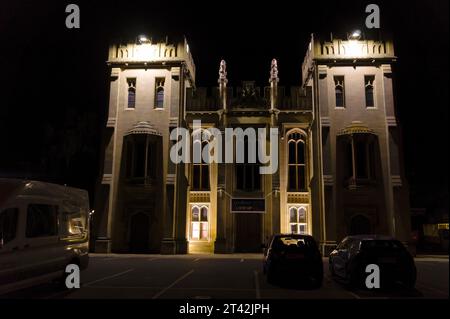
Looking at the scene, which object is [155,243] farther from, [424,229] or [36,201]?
[424,229]

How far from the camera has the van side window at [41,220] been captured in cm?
997

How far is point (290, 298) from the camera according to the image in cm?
1019

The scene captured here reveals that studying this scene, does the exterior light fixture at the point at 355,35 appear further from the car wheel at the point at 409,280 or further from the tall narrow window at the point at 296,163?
the car wheel at the point at 409,280

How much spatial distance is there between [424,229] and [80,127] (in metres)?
37.5

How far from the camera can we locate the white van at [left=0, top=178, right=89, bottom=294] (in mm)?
9102

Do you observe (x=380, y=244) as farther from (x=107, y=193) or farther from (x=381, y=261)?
(x=107, y=193)

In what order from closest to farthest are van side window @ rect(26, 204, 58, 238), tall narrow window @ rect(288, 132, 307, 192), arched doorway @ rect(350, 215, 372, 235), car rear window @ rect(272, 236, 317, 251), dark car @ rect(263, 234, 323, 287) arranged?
van side window @ rect(26, 204, 58, 238) → dark car @ rect(263, 234, 323, 287) → car rear window @ rect(272, 236, 317, 251) → arched doorway @ rect(350, 215, 372, 235) → tall narrow window @ rect(288, 132, 307, 192)

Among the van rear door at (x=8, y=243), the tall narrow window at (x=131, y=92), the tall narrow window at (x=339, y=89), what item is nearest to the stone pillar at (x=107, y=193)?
the tall narrow window at (x=131, y=92)

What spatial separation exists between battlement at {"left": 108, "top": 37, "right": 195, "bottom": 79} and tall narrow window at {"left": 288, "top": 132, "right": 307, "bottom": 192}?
10.1 m

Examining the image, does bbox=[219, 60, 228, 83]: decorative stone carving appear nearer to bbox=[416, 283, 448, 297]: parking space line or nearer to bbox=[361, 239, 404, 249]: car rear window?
bbox=[361, 239, 404, 249]: car rear window

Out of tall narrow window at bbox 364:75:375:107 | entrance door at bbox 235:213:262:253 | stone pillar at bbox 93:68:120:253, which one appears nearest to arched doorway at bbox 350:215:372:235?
entrance door at bbox 235:213:262:253

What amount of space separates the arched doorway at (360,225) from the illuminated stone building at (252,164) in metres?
0.07

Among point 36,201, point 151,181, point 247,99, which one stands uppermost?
point 247,99

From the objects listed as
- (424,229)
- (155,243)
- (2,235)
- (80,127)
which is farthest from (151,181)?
(424,229)
